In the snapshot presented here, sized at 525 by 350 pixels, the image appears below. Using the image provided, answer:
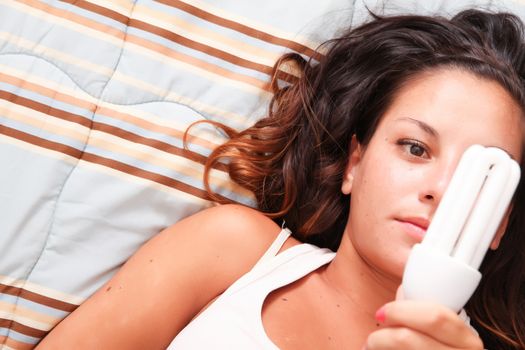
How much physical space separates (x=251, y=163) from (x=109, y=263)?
0.96 ft

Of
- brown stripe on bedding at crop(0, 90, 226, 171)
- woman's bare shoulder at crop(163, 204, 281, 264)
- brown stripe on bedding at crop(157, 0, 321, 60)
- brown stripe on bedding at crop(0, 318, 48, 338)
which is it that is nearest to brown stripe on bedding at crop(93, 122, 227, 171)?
brown stripe on bedding at crop(0, 90, 226, 171)

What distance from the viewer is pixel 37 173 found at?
3.67ft

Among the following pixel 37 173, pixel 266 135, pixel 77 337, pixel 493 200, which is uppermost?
Result: pixel 493 200

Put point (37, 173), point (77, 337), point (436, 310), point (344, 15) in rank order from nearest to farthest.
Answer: point (436, 310) < point (77, 337) < point (37, 173) < point (344, 15)

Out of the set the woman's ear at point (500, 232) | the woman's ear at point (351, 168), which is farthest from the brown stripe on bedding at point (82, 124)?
the woman's ear at point (500, 232)

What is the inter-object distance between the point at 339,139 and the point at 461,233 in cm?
45

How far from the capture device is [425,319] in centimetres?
72

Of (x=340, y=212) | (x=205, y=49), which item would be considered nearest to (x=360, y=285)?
(x=340, y=212)

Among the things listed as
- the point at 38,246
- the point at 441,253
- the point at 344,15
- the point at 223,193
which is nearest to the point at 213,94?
the point at 223,193

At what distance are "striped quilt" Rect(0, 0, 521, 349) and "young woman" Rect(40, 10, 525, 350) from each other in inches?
2.4

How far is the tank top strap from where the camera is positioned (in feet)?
3.59

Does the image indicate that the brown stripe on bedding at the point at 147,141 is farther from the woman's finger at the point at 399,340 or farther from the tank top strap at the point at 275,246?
the woman's finger at the point at 399,340

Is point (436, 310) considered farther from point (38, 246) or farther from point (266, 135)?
point (38, 246)

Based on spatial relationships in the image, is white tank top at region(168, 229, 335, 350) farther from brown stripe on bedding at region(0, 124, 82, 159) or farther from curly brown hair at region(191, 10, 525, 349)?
brown stripe on bedding at region(0, 124, 82, 159)
